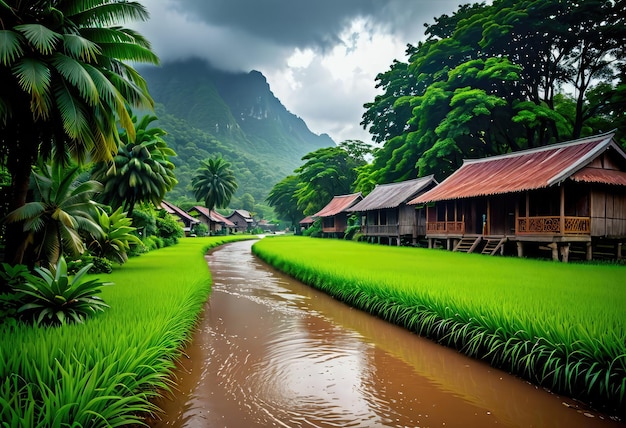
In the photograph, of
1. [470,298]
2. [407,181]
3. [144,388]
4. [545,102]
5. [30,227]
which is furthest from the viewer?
[407,181]

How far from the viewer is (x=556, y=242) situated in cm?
1634

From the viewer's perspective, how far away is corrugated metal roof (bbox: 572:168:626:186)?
15770mm

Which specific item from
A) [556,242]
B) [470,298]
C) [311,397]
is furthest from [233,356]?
[556,242]

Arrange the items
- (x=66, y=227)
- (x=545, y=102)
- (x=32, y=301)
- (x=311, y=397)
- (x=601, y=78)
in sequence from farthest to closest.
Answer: (x=545, y=102) → (x=601, y=78) → (x=66, y=227) → (x=32, y=301) → (x=311, y=397)

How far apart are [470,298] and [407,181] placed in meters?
26.9

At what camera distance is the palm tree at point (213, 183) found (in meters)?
58.1

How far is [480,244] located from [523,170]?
16.1 feet

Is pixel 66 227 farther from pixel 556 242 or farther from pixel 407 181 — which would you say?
pixel 407 181

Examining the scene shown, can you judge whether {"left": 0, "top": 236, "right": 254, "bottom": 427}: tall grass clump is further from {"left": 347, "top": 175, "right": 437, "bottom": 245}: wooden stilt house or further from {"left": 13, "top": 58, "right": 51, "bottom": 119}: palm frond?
{"left": 347, "top": 175, "right": 437, "bottom": 245}: wooden stilt house

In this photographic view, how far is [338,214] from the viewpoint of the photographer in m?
47.0

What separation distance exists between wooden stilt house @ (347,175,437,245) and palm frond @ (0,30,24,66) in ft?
86.2

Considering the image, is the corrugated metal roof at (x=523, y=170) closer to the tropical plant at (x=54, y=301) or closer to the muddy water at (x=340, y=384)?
the muddy water at (x=340, y=384)

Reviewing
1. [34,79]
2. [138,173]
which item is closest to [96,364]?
[34,79]

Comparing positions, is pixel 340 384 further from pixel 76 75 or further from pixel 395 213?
pixel 395 213
